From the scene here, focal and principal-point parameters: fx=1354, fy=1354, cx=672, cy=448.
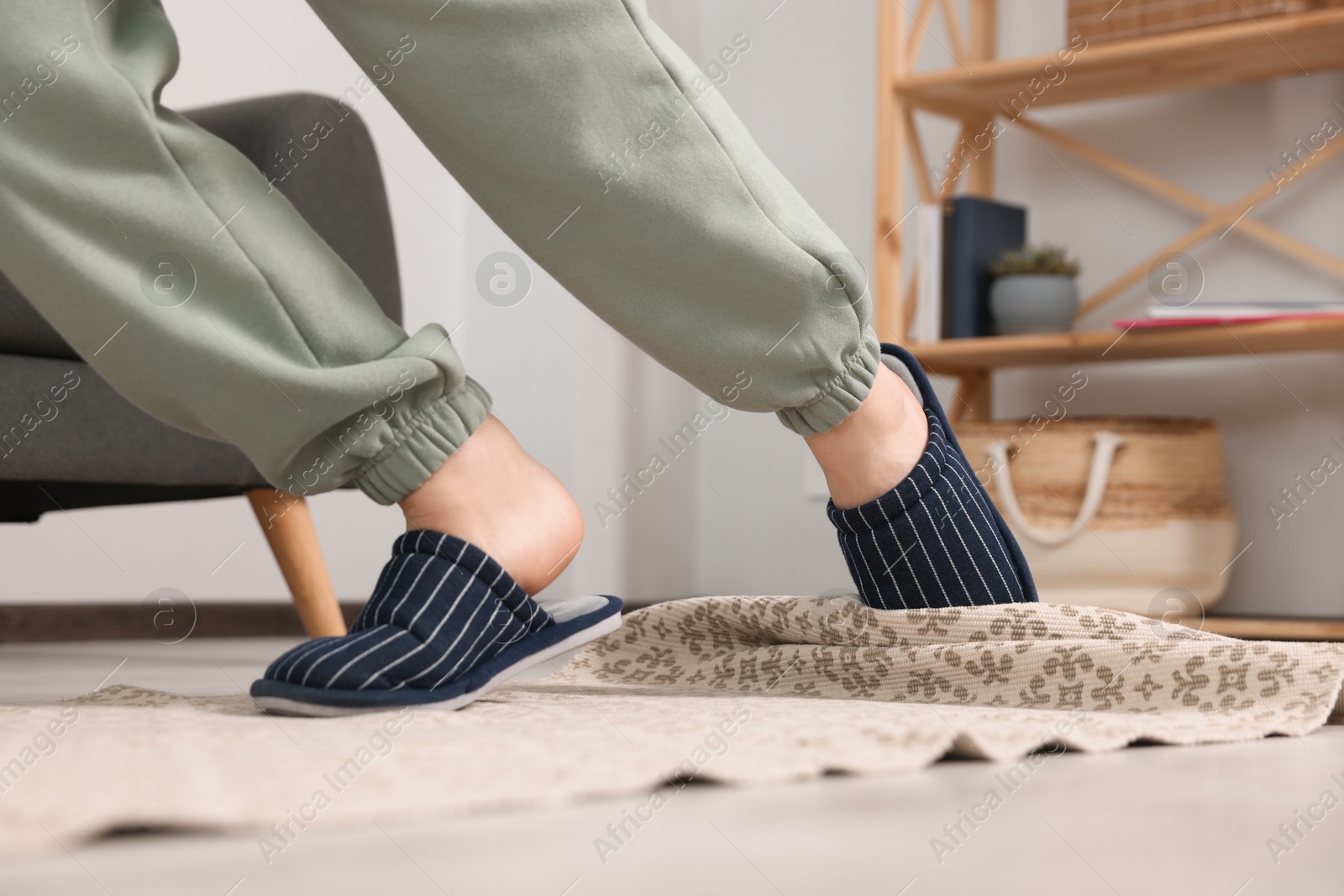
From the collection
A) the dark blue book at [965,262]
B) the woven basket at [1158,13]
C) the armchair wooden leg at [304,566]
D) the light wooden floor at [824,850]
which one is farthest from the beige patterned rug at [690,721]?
the woven basket at [1158,13]

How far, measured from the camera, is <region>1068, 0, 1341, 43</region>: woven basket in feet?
5.46

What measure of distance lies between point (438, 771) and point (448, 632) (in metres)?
0.19

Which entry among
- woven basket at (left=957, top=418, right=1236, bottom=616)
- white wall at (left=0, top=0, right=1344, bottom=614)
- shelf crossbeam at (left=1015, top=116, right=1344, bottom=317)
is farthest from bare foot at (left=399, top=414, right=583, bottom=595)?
shelf crossbeam at (left=1015, top=116, right=1344, bottom=317)

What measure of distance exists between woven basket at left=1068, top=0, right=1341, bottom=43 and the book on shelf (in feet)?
1.17

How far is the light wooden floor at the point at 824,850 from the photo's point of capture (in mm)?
318

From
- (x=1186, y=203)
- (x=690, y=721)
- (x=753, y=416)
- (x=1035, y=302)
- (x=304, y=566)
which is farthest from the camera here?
(x=753, y=416)

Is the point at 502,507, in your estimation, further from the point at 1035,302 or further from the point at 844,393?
the point at 1035,302

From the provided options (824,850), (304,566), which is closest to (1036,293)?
(304,566)

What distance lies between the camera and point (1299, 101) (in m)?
1.84

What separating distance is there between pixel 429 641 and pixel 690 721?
13 centimetres

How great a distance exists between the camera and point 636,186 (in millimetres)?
607

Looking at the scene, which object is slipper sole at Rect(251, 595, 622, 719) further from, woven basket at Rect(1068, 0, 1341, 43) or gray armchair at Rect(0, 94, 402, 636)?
woven basket at Rect(1068, 0, 1341, 43)

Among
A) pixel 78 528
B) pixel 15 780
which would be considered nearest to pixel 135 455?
pixel 78 528

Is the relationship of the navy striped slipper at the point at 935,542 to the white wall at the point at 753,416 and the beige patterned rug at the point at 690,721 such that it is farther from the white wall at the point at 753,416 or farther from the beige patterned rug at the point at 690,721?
the white wall at the point at 753,416
